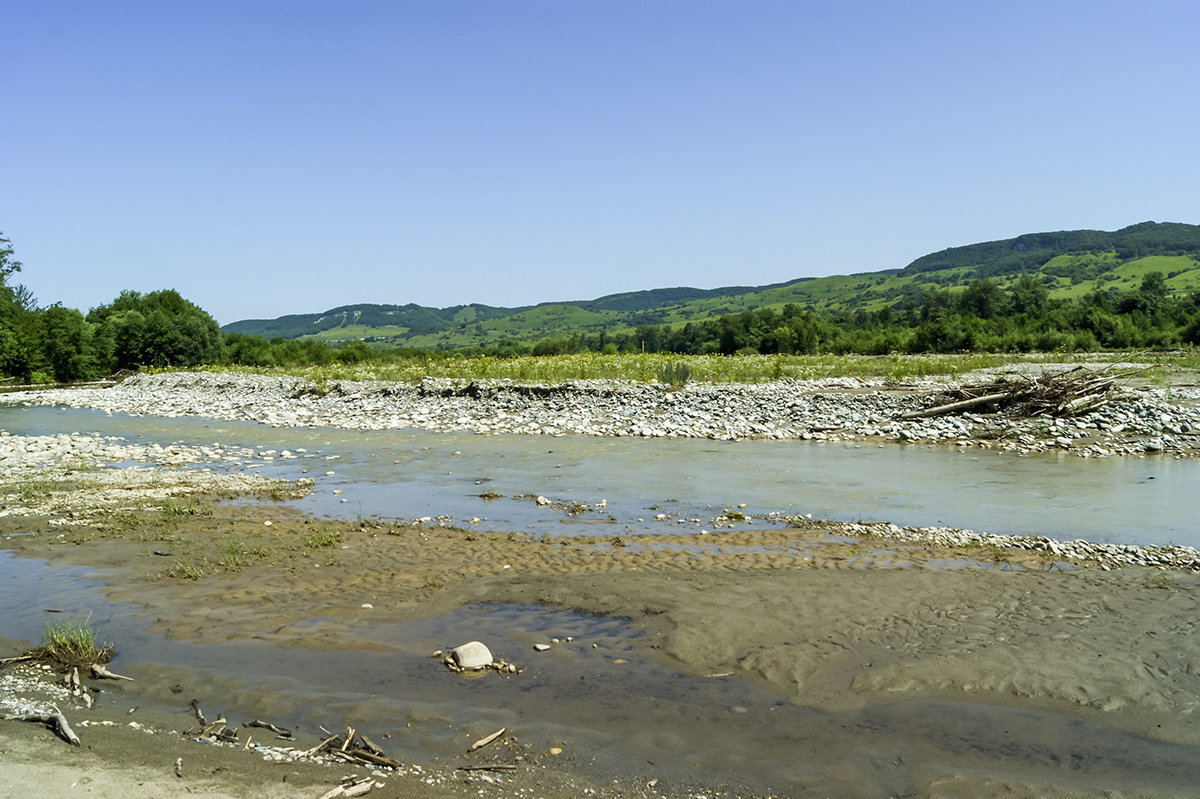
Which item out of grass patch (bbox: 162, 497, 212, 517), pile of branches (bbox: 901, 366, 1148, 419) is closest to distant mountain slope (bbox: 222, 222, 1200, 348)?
pile of branches (bbox: 901, 366, 1148, 419)

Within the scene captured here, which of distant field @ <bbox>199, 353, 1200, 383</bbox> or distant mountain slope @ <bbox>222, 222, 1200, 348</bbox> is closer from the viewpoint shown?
distant field @ <bbox>199, 353, 1200, 383</bbox>

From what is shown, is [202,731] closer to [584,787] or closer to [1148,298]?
[584,787]

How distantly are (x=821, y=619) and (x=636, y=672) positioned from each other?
1.91 m

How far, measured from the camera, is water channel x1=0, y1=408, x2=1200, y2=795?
4.43 meters

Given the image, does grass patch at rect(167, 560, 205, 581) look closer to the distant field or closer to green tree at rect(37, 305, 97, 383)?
the distant field

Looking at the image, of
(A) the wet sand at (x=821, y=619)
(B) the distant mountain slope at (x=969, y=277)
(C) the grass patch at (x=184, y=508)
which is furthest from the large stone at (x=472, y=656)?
(B) the distant mountain slope at (x=969, y=277)

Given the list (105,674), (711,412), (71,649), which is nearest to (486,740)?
(105,674)

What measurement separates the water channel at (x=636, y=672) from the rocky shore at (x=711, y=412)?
5171mm

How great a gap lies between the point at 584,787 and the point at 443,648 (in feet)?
7.61

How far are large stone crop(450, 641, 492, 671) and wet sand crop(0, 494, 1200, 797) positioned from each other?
85cm

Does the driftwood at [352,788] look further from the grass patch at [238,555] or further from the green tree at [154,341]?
the green tree at [154,341]

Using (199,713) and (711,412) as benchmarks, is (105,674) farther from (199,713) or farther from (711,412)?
(711,412)

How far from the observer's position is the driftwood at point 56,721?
429cm

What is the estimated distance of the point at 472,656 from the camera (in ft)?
18.5
